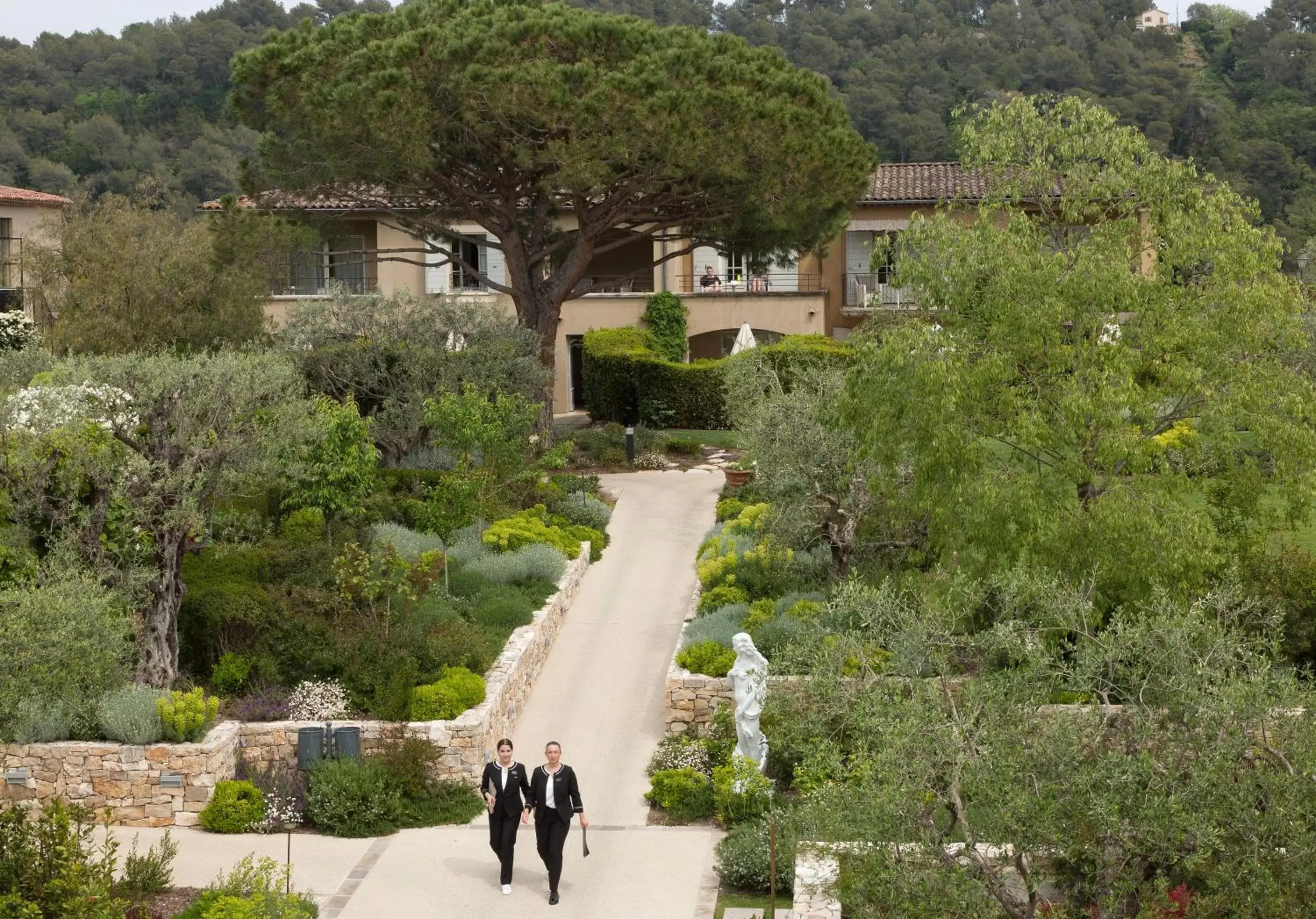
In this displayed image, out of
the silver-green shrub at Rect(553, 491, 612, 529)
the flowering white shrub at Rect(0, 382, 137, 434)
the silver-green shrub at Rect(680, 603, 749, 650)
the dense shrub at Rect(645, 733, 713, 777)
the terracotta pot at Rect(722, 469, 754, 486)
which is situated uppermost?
the flowering white shrub at Rect(0, 382, 137, 434)

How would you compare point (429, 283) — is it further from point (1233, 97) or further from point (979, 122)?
point (1233, 97)

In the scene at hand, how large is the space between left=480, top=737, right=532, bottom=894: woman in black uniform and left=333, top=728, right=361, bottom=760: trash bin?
270cm

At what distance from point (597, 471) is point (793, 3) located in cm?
4616

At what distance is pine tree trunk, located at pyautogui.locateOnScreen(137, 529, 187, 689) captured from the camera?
1781 cm

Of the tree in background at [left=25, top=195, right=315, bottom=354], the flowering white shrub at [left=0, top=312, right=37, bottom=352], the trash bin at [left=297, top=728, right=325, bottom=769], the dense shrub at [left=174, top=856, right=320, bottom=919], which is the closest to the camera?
the dense shrub at [left=174, top=856, right=320, bottom=919]

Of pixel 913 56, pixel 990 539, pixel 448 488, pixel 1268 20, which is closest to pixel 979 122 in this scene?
pixel 990 539

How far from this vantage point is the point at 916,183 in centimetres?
3944

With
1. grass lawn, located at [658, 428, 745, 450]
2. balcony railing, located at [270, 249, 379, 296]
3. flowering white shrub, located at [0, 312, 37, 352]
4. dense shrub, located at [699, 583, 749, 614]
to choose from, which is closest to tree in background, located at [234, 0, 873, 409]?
grass lawn, located at [658, 428, 745, 450]

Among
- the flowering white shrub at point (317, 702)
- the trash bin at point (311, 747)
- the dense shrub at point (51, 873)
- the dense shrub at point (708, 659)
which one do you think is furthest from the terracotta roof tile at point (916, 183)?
the dense shrub at point (51, 873)

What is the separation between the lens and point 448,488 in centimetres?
2217

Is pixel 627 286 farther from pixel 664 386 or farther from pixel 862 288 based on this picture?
pixel 664 386

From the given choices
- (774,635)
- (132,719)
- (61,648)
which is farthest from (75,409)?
(774,635)

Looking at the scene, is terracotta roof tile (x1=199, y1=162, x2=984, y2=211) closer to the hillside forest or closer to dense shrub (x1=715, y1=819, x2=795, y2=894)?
the hillside forest

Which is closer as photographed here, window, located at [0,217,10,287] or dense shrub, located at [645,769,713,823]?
dense shrub, located at [645,769,713,823]
